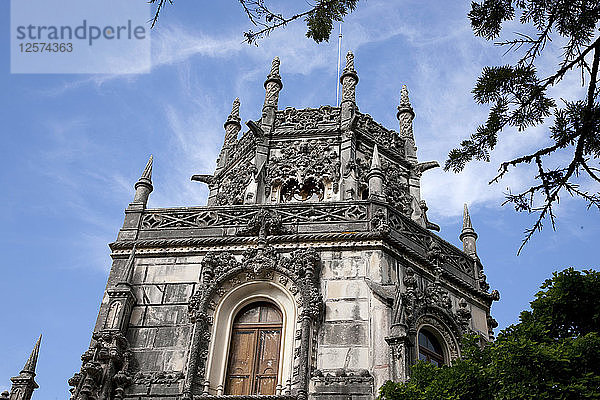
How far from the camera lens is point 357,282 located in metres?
16.5

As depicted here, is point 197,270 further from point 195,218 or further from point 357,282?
point 357,282

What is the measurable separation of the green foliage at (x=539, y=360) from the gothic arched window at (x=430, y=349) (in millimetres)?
3595

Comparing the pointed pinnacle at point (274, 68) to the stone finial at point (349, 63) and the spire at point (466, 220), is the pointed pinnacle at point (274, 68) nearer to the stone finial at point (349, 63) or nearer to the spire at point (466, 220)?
the stone finial at point (349, 63)

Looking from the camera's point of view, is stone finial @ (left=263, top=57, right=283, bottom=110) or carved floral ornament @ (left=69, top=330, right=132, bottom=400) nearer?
carved floral ornament @ (left=69, top=330, right=132, bottom=400)

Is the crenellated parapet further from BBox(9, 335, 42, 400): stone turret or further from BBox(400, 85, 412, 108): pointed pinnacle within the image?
BBox(9, 335, 42, 400): stone turret

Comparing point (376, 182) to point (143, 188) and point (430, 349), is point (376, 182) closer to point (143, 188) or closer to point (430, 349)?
point (430, 349)

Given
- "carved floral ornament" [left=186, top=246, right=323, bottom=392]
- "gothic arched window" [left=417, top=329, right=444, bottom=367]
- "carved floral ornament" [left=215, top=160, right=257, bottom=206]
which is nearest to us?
"carved floral ornament" [left=186, top=246, right=323, bottom=392]

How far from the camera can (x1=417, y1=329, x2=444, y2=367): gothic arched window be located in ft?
53.9

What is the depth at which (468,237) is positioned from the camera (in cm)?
2014

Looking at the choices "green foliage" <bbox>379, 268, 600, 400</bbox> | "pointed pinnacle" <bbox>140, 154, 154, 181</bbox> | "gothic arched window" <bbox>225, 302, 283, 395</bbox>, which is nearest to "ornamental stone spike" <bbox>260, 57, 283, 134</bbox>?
"pointed pinnacle" <bbox>140, 154, 154, 181</bbox>

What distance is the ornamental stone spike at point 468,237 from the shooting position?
1978cm

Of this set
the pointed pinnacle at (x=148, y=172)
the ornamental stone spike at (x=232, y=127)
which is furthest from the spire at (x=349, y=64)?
the pointed pinnacle at (x=148, y=172)

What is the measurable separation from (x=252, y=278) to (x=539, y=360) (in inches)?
317

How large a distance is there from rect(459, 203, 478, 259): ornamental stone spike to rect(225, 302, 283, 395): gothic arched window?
6.10 meters
